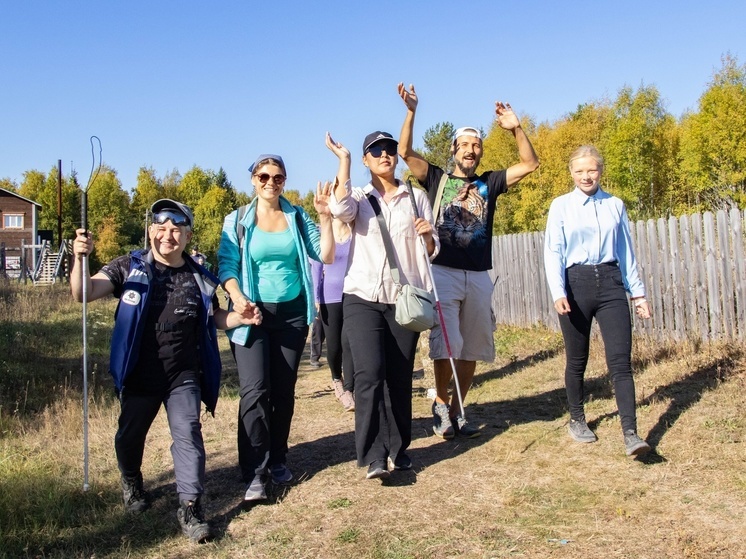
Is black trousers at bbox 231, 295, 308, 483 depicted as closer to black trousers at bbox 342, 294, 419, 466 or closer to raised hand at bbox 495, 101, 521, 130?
black trousers at bbox 342, 294, 419, 466

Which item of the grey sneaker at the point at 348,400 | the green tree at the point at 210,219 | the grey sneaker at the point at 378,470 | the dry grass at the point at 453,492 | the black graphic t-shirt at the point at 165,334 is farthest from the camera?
the green tree at the point at 210,219

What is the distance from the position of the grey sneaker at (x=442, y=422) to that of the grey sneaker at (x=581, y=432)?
0.86 meters

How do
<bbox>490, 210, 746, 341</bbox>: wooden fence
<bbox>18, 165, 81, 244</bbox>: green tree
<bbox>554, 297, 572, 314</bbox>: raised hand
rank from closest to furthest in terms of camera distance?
1. <bbox>554, 297, 572, 314</bbox>: raised hand
2. <bbox>490, 210, 746, 341</bbox>: wooden fence
3. <bbox>18, 165, 81, 244</bbox>: green tree

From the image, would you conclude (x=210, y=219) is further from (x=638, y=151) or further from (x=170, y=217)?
(x=170, y=217)

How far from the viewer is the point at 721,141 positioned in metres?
38.7

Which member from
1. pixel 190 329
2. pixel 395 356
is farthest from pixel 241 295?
pixel 395 356

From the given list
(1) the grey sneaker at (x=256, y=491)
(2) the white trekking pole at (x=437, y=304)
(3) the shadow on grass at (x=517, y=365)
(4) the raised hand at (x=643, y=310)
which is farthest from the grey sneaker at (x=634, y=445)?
(3) the shadow on grass at (x=517, y=365)

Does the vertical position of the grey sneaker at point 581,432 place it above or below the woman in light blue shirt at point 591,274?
below

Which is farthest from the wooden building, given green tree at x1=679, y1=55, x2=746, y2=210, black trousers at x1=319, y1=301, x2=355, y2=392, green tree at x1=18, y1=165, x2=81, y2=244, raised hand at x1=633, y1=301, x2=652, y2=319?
raised hand at x1=633, y1=301, x2=652, y2=319

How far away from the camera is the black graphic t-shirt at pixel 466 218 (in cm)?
524

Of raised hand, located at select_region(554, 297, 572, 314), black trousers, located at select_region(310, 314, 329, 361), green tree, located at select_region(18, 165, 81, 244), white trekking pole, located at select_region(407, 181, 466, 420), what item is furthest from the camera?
green tree, located at select_region(18, 165, 81, 244)

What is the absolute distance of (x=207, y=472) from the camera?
4.87 m

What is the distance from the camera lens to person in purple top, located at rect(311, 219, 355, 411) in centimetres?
668

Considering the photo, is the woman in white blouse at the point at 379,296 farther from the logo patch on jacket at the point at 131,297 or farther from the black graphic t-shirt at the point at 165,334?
the logo patch on jacket at the point at 131,297
